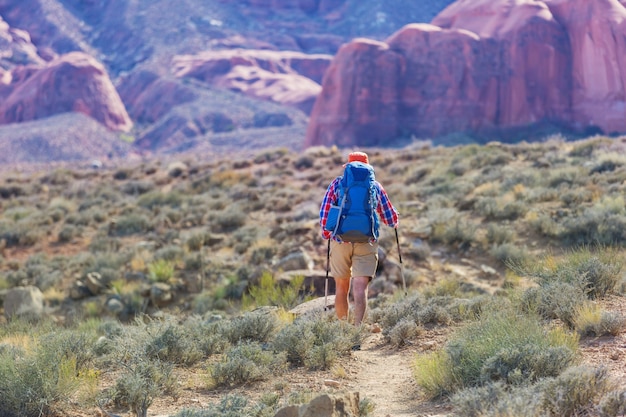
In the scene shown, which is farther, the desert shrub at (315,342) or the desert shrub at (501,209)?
the desert shrub at (501,209)

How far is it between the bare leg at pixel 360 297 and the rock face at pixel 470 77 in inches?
1804

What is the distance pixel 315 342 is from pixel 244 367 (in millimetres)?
874

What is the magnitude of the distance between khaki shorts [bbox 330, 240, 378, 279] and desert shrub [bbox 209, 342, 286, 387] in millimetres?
1456

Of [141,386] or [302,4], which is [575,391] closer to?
[141,386]

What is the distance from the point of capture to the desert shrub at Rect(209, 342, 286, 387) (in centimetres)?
556

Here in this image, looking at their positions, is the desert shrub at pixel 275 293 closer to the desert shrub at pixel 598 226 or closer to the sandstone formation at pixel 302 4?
the desert shrub at pixel 598 226

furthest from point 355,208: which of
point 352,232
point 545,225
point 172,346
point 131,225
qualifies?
point 131,225

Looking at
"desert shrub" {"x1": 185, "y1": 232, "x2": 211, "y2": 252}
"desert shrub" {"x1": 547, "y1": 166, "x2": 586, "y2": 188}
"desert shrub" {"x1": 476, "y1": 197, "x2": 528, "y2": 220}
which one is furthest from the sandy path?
"desert shrub" {"x1": 547, "y1": 166, "x2": 586, "y2": 188}

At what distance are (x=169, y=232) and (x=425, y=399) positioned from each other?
13484 millimetres

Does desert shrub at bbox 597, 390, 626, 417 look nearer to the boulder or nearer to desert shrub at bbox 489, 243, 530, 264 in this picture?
desert shrub at bbox 489, 243, 530, 264

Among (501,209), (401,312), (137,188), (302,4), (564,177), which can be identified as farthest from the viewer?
(302,4)

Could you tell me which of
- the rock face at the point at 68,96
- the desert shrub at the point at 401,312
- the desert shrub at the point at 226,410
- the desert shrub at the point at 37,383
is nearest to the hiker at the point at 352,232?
the desert shrub at the point at 401,312

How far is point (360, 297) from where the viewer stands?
7.02 metres

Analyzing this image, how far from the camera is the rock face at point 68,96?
7675 centimetres
